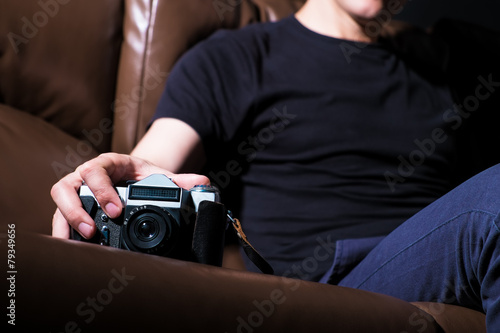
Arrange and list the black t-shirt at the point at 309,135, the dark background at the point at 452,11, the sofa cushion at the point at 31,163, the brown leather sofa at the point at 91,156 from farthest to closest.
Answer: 1. the dark background at the point at 452,11
2. the black t-shirt at the point at 309,135
3. the sofa cushion at the point at 31,163
4. the brown leather sofa at the point at 91,156

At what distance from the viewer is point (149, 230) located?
0.64 meters

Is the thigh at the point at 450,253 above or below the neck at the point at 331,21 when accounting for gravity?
below

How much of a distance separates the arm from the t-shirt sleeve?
3 centimetres

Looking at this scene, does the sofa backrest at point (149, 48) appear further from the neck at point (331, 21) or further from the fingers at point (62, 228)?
the fingers at point (62, 228)

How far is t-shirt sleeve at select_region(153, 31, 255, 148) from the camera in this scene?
103cm

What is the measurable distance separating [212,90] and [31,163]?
35 cm

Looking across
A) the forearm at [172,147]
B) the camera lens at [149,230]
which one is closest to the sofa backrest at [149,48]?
the forearm at [172,147]

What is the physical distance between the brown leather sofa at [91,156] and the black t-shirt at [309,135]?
13 cm

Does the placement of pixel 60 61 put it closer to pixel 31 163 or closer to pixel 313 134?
pixel 31 163

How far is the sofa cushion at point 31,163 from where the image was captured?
90cm

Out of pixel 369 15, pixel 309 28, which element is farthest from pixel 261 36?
pixel 369 15

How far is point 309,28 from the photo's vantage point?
1202 millimetres

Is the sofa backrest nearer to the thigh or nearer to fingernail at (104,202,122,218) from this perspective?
fingernail at (104,202,122,218)

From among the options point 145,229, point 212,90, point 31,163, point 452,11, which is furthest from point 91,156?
point 452,11
